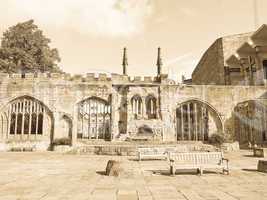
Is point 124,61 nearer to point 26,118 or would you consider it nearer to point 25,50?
point 25,50

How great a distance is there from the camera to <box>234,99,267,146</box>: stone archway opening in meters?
22.0

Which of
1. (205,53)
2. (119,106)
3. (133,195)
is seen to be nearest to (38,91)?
(119,106)

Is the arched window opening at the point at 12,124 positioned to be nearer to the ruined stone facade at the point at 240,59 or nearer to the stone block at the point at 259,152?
the stone block at the point at 259,152

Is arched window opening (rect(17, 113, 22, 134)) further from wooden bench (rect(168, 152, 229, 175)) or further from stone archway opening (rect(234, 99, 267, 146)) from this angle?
stone archway opening (rect(234, 99, 267, 146))

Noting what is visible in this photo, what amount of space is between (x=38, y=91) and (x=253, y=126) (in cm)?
1784

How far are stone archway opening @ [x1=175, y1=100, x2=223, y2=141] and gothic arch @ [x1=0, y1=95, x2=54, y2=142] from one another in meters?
10.5

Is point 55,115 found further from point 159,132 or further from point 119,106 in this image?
point 159,132

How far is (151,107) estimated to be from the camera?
2205cm

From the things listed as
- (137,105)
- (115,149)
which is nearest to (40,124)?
(137,105)

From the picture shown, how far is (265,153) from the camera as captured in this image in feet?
48.8

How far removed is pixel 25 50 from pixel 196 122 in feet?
62.9

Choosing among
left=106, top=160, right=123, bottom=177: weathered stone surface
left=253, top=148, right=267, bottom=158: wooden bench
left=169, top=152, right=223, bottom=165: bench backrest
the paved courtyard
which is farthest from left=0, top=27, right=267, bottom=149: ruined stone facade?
the paved courtyard

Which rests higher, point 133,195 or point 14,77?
point 14,77

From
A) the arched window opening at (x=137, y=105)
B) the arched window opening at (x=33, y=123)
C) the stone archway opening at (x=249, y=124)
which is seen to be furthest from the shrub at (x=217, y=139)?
the arched window opening at (x=33, y=123)
